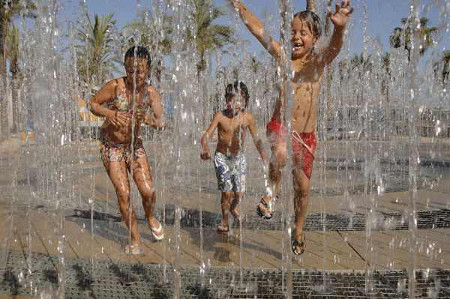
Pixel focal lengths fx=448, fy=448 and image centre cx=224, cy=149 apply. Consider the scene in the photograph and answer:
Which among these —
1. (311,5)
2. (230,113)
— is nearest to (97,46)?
(311,5)

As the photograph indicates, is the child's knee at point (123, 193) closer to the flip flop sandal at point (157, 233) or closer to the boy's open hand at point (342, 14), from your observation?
the flip flop sandal at point (157, 233)

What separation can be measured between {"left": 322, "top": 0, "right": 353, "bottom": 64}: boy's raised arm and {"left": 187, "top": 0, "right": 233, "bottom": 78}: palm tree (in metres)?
20.5

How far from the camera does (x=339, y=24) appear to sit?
2.85 m

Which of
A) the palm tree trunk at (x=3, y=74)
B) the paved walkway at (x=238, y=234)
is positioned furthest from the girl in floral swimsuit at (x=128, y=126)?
the palm tree trunk at (x=3, y=74)

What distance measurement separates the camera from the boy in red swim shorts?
3.06 meters

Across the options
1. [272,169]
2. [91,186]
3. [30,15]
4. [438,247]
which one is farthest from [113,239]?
[30,15]

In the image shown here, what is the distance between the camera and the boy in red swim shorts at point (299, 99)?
3.06 metres

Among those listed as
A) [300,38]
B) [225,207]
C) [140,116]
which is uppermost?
[300,38]

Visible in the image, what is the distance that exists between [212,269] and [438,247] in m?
1.71

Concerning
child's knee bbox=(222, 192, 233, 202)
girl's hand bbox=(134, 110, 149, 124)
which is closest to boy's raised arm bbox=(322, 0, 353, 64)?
girl's hand bbox=(134, 110, 149, 124)

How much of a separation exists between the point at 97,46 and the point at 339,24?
2408 cm

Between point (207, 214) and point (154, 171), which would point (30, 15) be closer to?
point (154, 171)

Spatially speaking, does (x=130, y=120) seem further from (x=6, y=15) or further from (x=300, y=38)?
(x=6, y=15)

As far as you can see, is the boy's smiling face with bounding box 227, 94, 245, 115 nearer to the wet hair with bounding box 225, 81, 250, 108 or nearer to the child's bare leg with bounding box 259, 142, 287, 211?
the wet hair with bounding box 225, 81, 250, 108
